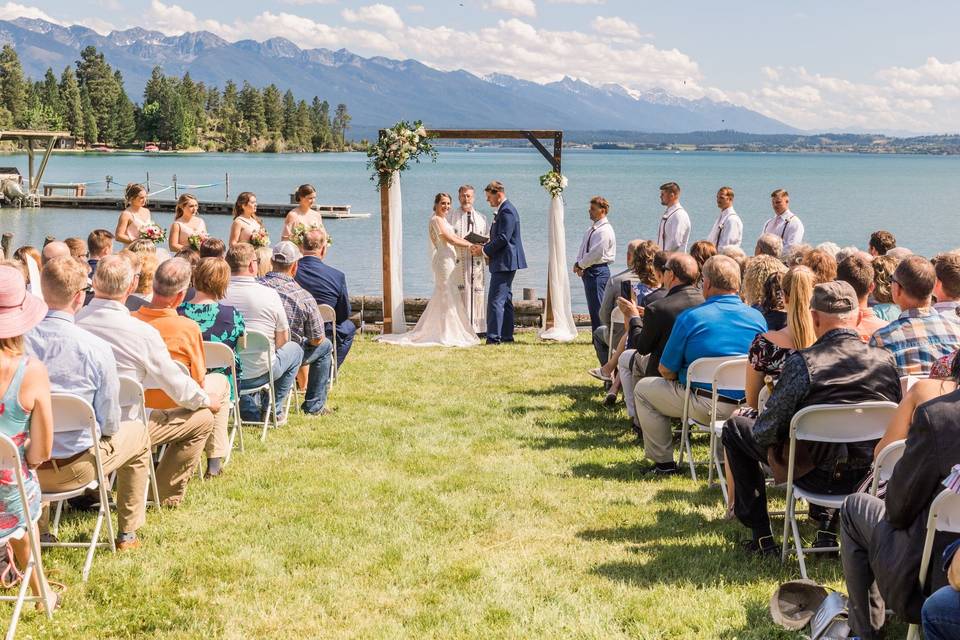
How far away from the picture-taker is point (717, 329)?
20.4 ft

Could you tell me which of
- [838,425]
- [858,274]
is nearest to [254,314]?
[858,274]

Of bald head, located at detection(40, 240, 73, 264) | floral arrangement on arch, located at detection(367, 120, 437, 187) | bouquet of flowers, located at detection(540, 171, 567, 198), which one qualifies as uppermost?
floral arrangement on arch, located at detection(367, 120, 437, 187)

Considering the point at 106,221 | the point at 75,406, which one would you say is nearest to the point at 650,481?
the point at 75,406

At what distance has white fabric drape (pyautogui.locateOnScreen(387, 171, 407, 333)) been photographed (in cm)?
1328

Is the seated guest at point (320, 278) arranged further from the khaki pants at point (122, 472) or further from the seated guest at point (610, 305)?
the khaki pants at point (122, 472)

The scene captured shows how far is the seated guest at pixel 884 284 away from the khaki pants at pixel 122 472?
5.13 m

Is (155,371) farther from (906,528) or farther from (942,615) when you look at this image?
(942,615)

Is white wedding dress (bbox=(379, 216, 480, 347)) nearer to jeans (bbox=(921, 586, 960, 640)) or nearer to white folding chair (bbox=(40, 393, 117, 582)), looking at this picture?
white folding chair (bbox=(40, 393, 117, 582))

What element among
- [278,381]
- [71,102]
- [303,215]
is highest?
[71,102]

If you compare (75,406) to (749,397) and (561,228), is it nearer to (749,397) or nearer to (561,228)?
(749,397)

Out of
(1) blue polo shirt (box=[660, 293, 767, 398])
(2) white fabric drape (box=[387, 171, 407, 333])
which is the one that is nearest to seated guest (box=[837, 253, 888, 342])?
(1) blue polo shirt (box=[660, 293, 767, 398])

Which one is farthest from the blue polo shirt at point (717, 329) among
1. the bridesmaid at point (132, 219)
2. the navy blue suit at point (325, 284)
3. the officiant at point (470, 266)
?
the bridesmaid at point (132, 219)

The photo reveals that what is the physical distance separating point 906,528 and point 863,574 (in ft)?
1.30

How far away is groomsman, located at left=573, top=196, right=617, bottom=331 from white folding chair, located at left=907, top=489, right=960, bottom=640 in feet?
27.7
